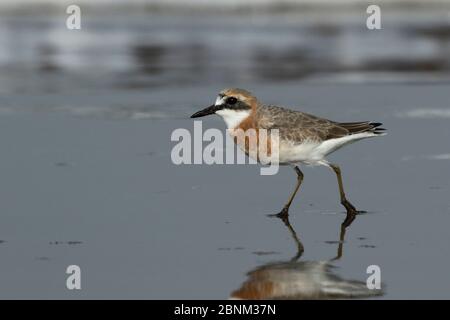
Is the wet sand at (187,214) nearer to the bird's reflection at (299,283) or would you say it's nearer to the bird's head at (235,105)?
the bird's reflection at (299,283)

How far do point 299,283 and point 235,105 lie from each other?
3151 millimetres

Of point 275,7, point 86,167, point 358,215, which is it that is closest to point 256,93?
point 86,167

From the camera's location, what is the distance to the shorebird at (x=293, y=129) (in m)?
10.3

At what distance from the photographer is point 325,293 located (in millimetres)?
7480

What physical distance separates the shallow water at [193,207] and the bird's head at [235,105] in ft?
2.80

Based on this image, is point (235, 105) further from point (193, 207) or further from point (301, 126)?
point (193, 207)

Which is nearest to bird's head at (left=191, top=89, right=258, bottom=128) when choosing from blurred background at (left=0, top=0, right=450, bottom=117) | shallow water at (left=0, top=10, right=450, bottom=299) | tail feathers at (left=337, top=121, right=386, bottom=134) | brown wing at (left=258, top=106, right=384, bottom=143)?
brown wing at (left=258, top=106, right=384, bottom=143)

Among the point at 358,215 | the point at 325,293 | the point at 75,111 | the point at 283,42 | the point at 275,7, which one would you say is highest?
the point at 275,7

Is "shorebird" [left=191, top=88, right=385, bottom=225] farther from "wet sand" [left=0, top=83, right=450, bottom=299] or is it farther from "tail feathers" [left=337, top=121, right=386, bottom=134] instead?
"wet sand" [left=0, top=83, right=450, bottom=299]

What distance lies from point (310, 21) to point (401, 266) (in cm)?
2317

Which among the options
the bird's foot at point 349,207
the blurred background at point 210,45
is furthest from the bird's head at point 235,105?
the blurred background at point 210,45

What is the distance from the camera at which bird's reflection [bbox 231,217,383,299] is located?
7477 millimetres

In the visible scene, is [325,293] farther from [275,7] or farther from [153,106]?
[275,7]

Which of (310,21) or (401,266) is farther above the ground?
(310,21)
